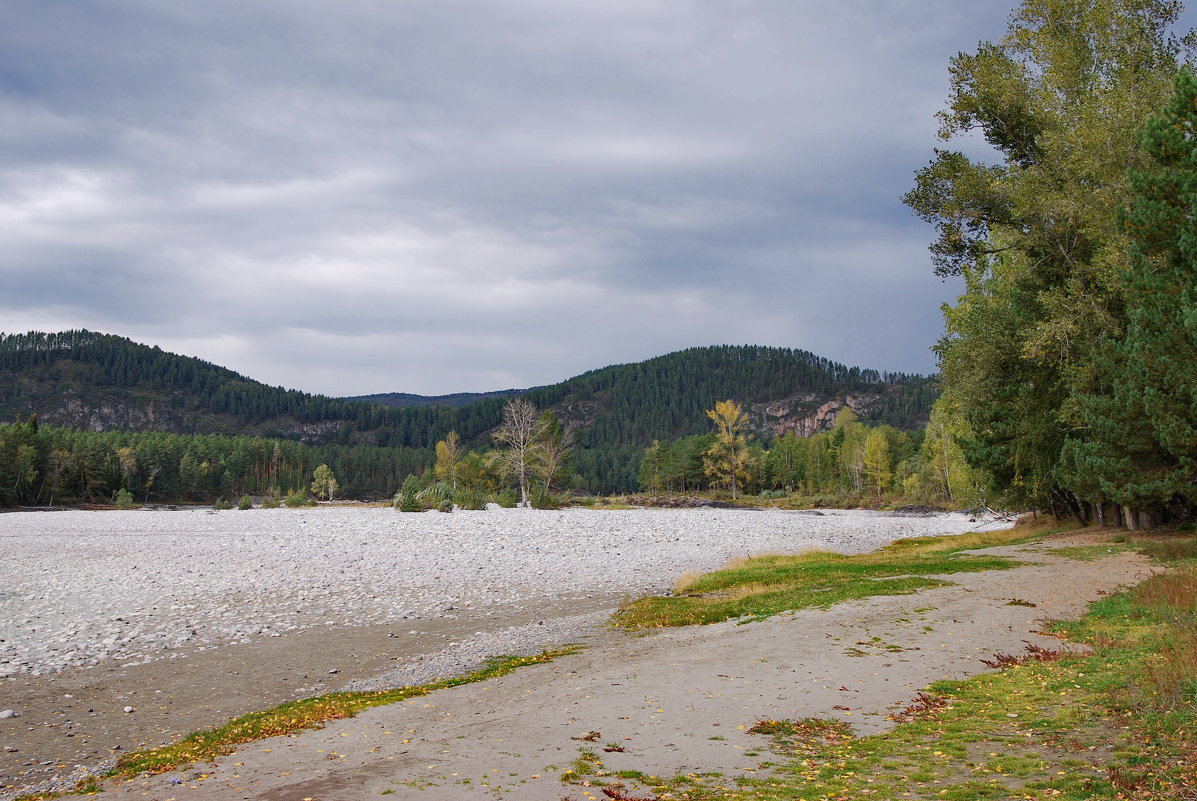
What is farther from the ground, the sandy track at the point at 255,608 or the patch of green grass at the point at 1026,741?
the patch of green grass at the point at 1026,741

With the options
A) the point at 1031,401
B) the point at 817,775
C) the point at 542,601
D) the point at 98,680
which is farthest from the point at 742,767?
the point at 1031,401

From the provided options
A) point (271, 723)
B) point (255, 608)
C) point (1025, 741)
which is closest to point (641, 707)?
point (1025, 741)

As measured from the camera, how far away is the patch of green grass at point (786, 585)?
1866cm

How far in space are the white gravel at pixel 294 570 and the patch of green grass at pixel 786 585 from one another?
9.46 ft

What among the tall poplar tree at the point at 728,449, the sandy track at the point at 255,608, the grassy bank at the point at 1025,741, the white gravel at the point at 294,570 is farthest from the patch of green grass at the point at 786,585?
the tall poplar tree at the point at 728,449

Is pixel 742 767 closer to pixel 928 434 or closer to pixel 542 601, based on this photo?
pixel 542 601

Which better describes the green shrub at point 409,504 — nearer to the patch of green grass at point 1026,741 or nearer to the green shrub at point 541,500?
the green shrub at point 541,500

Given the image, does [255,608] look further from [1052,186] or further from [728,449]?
[728,449]

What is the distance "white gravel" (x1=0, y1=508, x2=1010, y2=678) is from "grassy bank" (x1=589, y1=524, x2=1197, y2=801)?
45.4ft

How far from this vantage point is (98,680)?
14.0 metres

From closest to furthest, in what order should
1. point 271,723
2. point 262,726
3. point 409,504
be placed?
point 262,726, point 271,723, point 409,504

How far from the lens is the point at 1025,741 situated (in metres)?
8.27

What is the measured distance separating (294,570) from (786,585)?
1758 centimetres

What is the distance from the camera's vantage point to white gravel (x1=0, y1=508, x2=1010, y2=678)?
18031 mm
